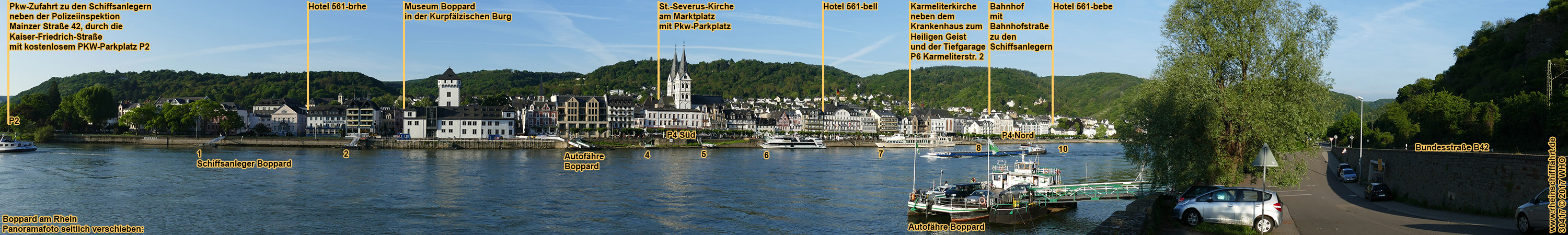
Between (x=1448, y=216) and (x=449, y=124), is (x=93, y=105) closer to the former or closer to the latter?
(x=449, y=124)

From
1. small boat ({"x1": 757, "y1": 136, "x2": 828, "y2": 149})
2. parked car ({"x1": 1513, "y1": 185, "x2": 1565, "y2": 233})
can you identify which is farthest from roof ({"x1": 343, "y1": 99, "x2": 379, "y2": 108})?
parked car ({"x1": 1513, "y1": 185, "x2": 1565, "y2": 233})

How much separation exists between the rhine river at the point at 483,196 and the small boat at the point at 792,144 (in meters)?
39.2

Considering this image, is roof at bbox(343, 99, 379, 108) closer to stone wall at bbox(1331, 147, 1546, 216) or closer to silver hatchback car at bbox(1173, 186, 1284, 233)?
stone wall at bbox(1331, 147, 1546, 216)

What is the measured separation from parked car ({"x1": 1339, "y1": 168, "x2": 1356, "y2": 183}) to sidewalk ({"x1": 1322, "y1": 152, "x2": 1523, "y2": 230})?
10.9m

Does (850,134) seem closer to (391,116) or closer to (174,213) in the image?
(391,116)

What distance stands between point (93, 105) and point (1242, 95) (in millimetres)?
122914

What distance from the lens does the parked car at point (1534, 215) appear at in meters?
13.2

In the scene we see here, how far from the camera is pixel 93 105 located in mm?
101938

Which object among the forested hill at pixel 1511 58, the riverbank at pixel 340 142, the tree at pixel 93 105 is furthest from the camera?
the tree at pixel 93 105

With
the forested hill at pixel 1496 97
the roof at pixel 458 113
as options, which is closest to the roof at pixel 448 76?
the roof at pixel 458 113

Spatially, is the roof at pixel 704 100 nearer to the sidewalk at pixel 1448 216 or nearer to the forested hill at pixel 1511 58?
the forested hill at pixel 1511 58

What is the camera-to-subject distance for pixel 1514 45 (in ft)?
193

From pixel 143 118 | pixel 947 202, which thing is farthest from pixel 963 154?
pixel 143 118

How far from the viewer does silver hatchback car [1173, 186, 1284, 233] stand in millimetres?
15125
